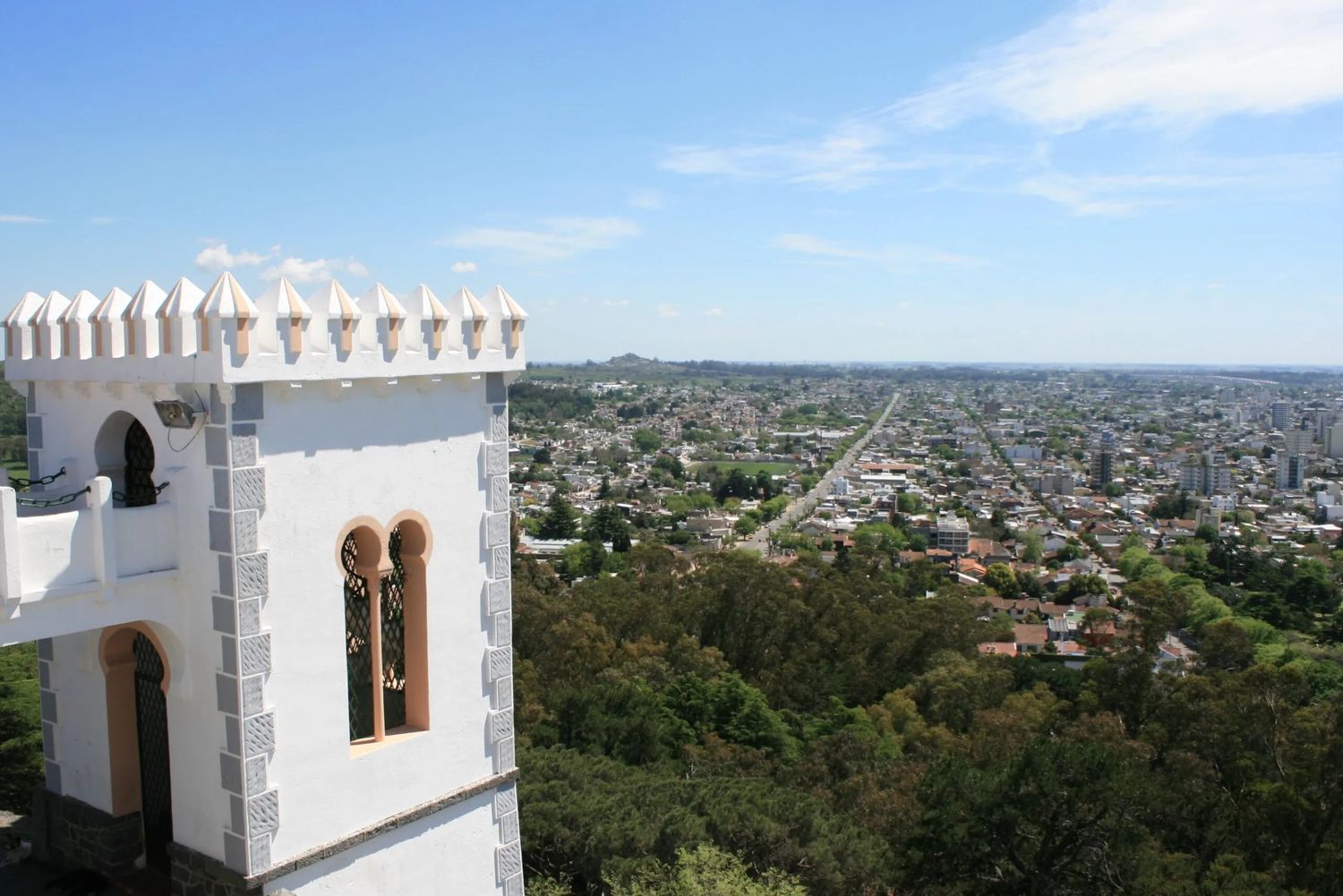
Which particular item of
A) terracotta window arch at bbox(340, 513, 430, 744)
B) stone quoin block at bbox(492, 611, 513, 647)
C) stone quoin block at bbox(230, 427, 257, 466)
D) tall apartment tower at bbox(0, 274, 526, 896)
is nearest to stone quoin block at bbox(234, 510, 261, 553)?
tall apartment tower at bbox(0, 274, 526, 896)

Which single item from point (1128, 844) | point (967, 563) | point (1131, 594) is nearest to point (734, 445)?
point (967, 563)

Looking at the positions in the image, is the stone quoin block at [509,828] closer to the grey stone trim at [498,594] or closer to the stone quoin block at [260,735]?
the grey stone trim at [498,594]

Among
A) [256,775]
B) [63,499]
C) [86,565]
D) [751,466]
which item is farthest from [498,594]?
[751,466]

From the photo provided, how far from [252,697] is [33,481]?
8.24ft

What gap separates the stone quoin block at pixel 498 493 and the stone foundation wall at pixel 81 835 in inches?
135

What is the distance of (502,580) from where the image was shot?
26.7ft

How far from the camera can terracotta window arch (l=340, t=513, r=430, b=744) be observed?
7391 millimetres

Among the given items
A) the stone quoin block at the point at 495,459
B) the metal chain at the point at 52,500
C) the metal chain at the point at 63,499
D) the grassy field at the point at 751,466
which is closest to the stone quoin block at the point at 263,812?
the metal chain at the point at 63,499

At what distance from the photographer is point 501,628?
26.7 feet

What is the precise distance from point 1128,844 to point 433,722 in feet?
33.8

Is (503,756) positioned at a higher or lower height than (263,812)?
lower

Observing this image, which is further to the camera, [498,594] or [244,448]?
[498,594]

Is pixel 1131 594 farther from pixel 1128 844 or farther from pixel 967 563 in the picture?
pixel 967 563

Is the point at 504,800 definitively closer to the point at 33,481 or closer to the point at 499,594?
the point at 499,594
